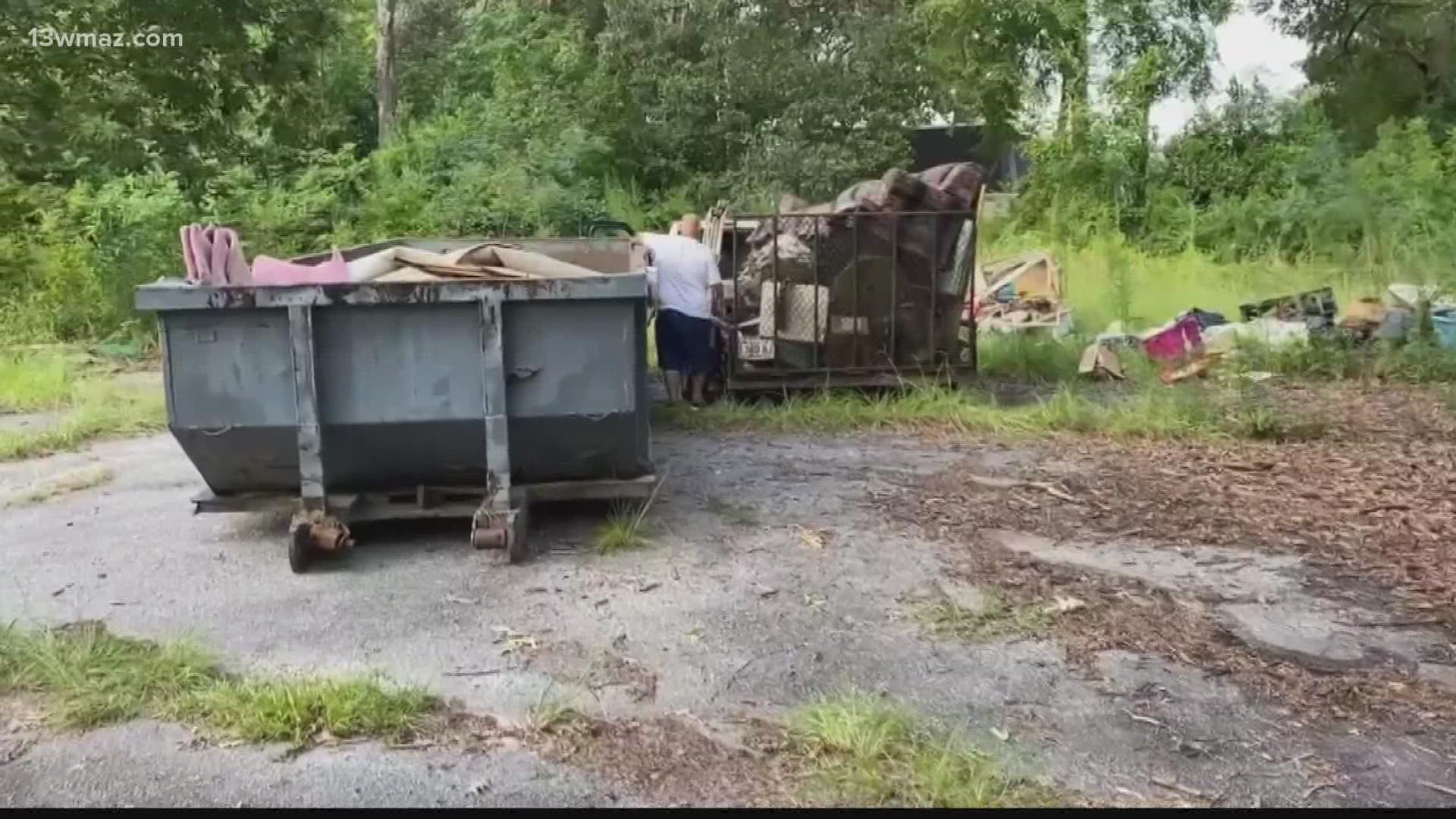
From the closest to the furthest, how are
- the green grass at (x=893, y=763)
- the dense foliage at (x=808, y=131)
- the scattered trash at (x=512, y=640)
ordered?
the green grass at (x=893, y=763) < the scattered trash at (x=512, y=640) < the dense foliage at (x=808, y=131)

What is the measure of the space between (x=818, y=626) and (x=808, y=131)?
17.5 metres

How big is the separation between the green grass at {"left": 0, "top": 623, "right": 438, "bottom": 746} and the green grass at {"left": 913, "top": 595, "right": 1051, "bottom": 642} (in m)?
1.86

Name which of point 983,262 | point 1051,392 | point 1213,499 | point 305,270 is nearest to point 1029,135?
point 983,262

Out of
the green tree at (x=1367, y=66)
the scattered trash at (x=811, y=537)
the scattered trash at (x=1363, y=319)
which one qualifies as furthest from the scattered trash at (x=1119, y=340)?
the green tree at (x=1367, y=66)

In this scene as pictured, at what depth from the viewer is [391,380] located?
555 cm

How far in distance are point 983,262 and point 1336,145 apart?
907 cm

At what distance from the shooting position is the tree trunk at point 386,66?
2241cm

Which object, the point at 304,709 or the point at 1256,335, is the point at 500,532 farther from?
the point at 1256,335

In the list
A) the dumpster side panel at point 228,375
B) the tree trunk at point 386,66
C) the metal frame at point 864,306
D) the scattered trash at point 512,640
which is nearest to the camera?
the scattered trash at point 512,640

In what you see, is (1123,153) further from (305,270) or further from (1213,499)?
(305,270)

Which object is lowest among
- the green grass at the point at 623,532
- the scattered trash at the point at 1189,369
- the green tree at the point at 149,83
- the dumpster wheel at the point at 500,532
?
the green grass at the point at 623,532

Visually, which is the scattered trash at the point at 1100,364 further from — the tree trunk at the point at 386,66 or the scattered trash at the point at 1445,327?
the tree trunk at the point at 386,66

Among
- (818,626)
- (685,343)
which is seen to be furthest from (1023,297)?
(818,626)

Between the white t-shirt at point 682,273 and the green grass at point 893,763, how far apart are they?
5687mm
